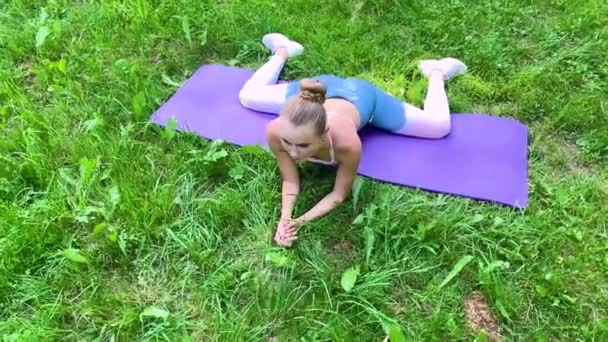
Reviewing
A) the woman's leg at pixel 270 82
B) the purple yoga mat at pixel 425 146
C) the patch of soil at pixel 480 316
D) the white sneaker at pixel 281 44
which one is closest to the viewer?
the patch of soil at pixel 480 316

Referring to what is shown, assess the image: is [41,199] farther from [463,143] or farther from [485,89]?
[485,89]

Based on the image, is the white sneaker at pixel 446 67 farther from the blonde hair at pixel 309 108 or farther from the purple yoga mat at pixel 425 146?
the blonde hair at pixel 309 108

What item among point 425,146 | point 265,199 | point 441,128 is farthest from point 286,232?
point 441,128

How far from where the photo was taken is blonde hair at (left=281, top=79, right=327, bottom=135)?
2545 millimetres

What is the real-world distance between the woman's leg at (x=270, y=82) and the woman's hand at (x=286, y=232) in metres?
0.82

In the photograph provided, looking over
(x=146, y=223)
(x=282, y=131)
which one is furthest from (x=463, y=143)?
(x=146, y=223)

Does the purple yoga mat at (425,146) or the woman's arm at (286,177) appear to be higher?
the woman's arm at (286,177)

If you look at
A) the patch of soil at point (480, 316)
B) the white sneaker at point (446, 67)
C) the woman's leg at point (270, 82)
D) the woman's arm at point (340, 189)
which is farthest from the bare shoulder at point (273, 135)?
the white sneaker at point (446, 67)

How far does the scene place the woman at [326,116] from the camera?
8.46 ft

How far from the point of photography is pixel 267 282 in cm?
266

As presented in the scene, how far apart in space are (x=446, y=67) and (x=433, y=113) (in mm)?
415

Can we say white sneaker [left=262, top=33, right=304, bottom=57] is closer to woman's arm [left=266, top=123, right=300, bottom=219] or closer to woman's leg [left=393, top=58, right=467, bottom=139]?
woman's leg [left=393, top=58, right=467, bottom=139]

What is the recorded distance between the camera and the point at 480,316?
2.58m

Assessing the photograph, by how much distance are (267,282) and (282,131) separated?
24.8 inches
